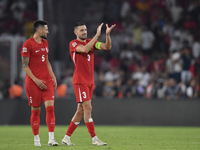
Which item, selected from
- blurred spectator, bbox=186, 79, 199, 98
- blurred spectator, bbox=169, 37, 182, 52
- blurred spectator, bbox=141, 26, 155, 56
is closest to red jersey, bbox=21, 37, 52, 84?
blurred spectator, bbox=186, 79, 199, 98

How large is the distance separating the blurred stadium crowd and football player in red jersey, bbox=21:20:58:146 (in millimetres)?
7175

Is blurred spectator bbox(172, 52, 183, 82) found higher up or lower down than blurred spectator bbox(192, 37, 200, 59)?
lower down

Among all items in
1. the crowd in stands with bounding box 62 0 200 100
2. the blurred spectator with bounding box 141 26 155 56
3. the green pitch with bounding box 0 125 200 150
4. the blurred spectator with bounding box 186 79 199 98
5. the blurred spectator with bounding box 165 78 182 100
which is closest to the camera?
the green pitch with bounding box 0 125 200 150

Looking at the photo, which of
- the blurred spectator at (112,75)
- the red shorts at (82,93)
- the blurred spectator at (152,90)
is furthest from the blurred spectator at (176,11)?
the red shorts at (82,93)

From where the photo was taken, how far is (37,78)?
698cm

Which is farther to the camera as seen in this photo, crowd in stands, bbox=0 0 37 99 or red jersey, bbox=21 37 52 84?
crowd in stands, bbox=0 0 37 99

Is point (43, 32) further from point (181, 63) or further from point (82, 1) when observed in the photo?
point (82, 1)

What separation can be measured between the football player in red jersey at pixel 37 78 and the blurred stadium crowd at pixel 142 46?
7175 mm

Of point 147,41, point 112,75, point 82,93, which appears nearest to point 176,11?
point 147,41

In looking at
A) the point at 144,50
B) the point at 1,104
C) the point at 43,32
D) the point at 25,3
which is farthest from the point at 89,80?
the point at 25,3

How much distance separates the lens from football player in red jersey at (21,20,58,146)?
691cm

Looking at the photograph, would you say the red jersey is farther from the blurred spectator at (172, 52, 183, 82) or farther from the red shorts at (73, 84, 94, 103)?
the blurred spectator at (172, 52, 183, 82)

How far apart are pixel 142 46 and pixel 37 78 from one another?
10540mm

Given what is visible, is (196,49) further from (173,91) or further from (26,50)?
(26,50)
